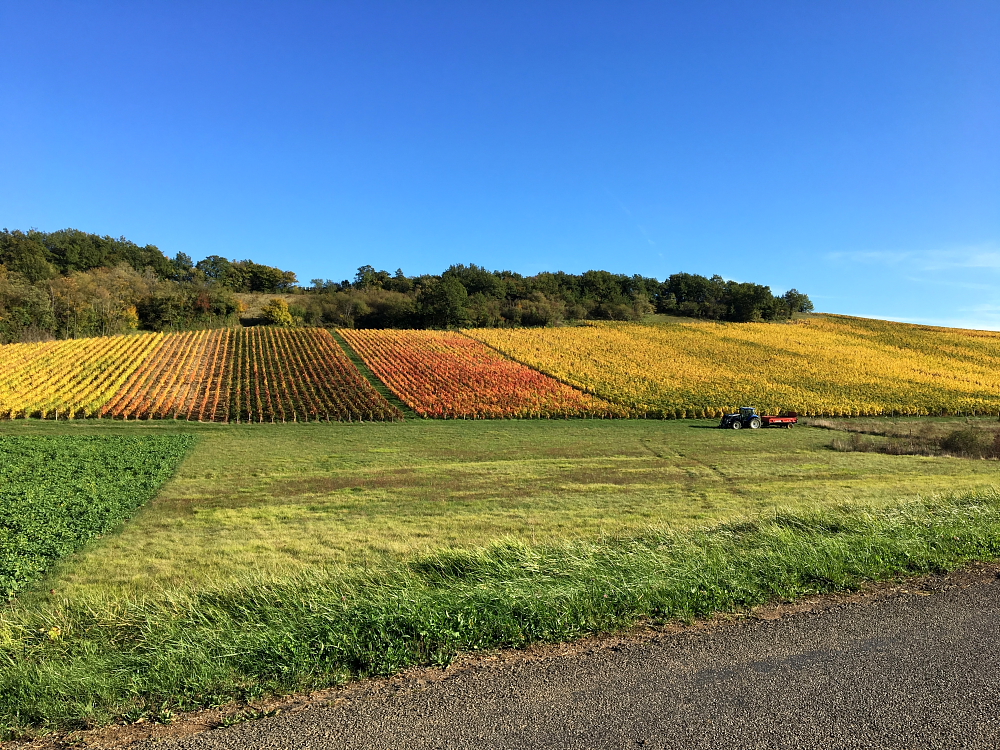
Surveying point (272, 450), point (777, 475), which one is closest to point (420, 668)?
point (777, 475)

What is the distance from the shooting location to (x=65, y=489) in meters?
13.4

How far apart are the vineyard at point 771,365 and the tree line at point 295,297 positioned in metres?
11.1

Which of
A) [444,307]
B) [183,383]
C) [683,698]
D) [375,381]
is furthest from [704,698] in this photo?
[444,307]

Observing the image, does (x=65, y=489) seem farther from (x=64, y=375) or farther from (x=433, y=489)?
(x=64, y=375)

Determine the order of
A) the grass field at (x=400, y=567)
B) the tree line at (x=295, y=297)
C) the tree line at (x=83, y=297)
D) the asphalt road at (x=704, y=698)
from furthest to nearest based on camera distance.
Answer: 1. the tree line at (x=295, y=297)
2. the tree line at (x=83, y=297)
3. the grass field at (x=400, y=567)
4. the asphalt road at (x=704, y=698)

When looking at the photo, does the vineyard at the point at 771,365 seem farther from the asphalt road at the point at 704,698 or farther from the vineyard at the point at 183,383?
the asphalt road at the point at 704,698

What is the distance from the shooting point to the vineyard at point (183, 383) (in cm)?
3228

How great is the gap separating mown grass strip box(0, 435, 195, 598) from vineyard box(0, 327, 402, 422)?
1056cm

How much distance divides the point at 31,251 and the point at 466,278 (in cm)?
7114

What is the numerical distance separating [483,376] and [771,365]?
112 feet

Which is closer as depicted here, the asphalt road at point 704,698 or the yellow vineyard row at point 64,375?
the asphalt road at point 704,698

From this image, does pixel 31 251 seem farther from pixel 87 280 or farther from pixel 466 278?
pixel 466 278

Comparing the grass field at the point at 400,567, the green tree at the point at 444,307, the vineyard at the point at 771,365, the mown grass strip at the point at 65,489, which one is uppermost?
the green tree at the point at 444,307

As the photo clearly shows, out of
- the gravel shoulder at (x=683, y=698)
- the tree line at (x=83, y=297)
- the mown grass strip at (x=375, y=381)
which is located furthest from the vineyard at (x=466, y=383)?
the tree line at (x=83, y=297)
